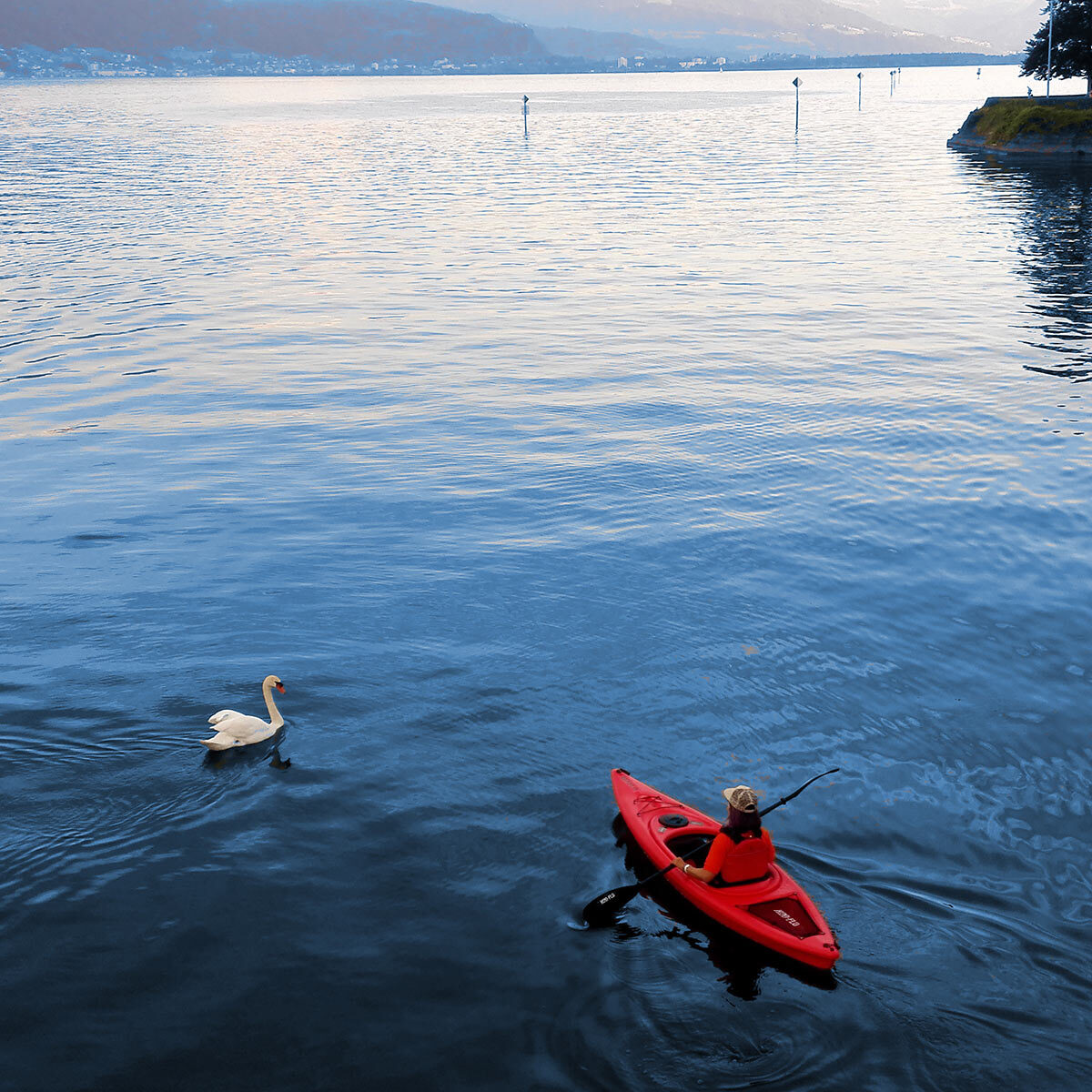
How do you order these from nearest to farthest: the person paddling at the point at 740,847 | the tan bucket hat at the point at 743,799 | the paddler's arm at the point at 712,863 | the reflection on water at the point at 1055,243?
the tan bucket hat at the point at 743,799
the person paddling at the point at 740,847
the paddler's arm at the point at 712,863
the reflection on water at the point at 1055,243

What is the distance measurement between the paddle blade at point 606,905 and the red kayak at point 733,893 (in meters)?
0.52

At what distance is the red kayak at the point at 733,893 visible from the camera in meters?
10.4

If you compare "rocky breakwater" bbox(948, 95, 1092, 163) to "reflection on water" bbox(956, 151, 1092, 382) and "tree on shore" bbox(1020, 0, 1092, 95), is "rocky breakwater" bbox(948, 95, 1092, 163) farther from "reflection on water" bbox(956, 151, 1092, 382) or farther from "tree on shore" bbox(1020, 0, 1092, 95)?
"tree on shore" bbox(1020, 0, 1092, 95)

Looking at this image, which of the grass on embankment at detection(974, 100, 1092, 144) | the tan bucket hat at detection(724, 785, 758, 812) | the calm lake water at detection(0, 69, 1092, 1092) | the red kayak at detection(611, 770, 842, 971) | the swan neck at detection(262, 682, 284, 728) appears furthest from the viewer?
the grass on embankment at detection(974, 100, 1092, 144)

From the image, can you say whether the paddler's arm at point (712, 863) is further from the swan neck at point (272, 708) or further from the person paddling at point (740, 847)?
the swan neck at point (272, 708)

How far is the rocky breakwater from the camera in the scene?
8069 centimetres

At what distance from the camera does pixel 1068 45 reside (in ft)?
289

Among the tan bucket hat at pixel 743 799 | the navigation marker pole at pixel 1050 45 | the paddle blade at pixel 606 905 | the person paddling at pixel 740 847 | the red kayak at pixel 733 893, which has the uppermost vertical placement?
the navigation marker pole at pixel 1050 45

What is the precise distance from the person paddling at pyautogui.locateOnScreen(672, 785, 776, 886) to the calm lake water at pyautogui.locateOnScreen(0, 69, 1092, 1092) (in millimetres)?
683

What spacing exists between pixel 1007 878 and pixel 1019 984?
1.60 meters

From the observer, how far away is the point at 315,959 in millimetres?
10781

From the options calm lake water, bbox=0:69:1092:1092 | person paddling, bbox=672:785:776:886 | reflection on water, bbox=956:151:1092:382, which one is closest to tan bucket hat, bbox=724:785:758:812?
person paddling, bbox=672:785:776:886

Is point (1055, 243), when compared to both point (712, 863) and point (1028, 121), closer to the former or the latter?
point (1028, 121)

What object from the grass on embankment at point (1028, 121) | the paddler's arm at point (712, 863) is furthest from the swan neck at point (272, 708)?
the grass on embankment at point (1028, 121)
